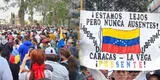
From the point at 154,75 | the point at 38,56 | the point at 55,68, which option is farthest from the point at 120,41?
the point at 38,56

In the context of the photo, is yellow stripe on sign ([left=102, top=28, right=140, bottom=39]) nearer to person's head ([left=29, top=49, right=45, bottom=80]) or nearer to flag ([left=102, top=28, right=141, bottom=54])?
flag ([left=102, top=28, right=141, bottom=54])

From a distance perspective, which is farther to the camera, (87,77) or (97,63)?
(87,77)

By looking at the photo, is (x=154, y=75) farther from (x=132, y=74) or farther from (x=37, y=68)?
(x=37, y=68)

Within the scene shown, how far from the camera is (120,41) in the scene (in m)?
8.26

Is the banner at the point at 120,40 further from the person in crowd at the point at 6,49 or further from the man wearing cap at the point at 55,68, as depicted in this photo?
the person in crowd at the point at 6,49

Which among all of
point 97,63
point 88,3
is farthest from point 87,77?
point 88,3

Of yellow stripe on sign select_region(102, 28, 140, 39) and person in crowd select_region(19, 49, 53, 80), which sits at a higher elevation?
yellow stripe on sign select_region(102, 28, 140, 39)

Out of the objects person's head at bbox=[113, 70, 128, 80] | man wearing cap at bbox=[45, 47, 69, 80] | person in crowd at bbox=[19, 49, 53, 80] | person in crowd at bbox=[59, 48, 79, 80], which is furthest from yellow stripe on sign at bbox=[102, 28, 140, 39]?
person in crowd at bbox=[59, 48, 79, 80]

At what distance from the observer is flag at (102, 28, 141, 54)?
8.21m

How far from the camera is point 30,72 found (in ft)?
25.9

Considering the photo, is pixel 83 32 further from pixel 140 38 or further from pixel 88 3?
pixel 88 3

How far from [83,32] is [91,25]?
150 millimetres

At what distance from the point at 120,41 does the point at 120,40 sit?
3 cm

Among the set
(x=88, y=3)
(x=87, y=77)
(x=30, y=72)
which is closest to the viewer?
(x=30, y=72)
